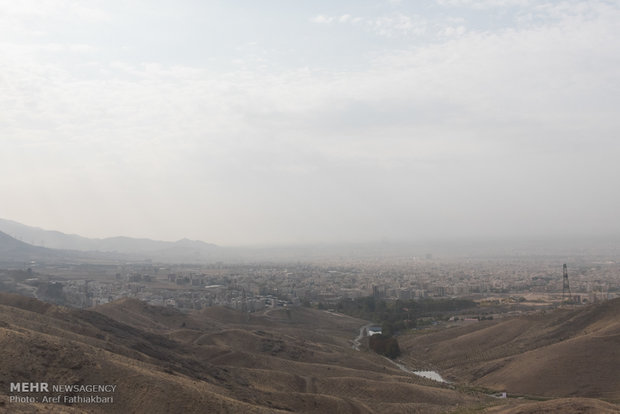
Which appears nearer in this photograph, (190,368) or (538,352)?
(190,368)

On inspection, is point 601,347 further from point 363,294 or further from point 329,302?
point 363,294

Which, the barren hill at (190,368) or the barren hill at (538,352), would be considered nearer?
the barren hill at (190,368)

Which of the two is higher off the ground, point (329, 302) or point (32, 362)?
point (32, 362)

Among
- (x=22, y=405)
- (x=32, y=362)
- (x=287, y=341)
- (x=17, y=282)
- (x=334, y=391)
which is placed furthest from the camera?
(x=17, y=282)

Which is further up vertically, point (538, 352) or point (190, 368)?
point (190, 368)

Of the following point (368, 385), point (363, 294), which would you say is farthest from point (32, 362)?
point (363, 294)

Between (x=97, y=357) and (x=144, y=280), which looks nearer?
(x=97, y=357)

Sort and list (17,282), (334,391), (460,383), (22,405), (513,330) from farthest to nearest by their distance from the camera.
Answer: (17,282), (513,330), (460,383), (334,391), (22,405)

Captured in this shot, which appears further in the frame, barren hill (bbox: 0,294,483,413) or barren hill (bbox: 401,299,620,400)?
barren hill (bbox: 401,299,620,400)
